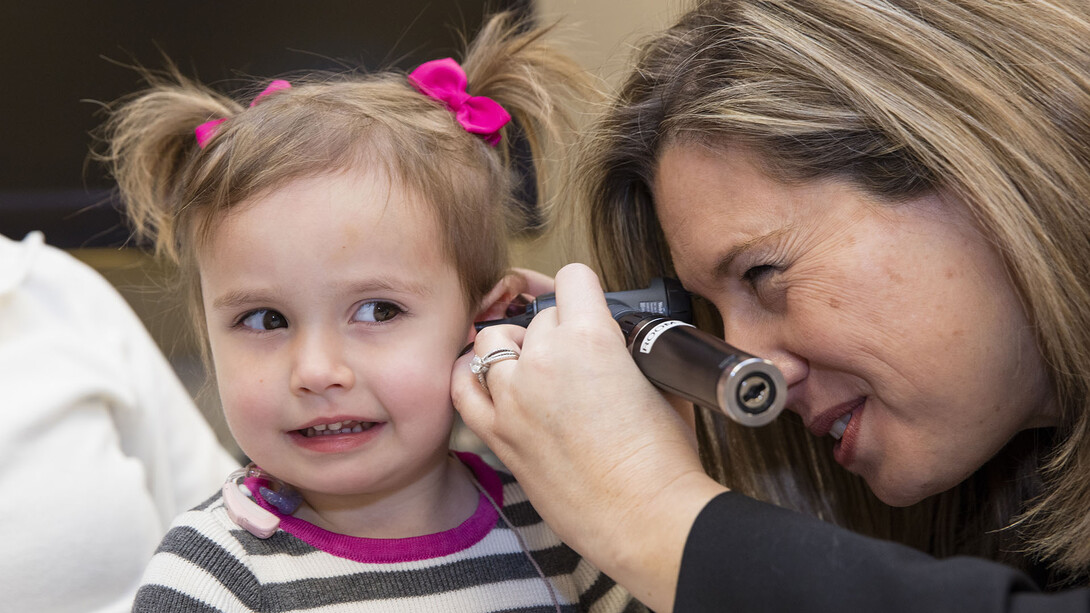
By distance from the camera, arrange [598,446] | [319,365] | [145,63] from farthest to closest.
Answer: [145,63] → [319,365] → [598,446]

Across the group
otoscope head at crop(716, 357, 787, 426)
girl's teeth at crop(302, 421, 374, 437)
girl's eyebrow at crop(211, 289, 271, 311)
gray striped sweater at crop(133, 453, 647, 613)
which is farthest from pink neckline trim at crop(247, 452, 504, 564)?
otoscope head at crop(716, 357, 787, 426)

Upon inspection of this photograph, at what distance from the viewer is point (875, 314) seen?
854mm

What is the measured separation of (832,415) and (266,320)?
1.93 feet

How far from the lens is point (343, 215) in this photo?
922 millimetres

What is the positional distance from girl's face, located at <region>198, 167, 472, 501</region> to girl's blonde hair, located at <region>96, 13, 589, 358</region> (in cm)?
4

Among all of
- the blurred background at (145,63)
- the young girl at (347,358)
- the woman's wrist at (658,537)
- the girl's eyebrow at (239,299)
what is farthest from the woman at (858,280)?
the blurred background at (145,63)

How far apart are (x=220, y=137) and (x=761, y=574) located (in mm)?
730

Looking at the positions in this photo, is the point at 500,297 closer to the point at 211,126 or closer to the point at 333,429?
the point at 333,429

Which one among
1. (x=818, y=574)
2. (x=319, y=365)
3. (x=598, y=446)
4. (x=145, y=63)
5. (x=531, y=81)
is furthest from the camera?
(x=145, y=63)

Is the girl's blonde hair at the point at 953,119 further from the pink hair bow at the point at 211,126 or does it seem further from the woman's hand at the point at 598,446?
the pink hair bow at the point at 211,126

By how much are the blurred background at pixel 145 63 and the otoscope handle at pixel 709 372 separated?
1.58 feet

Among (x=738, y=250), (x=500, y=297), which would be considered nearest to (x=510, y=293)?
(x=500, y=297)

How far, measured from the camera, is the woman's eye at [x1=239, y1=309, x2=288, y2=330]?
948 millimetres

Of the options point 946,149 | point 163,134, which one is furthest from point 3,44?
point 946,149
